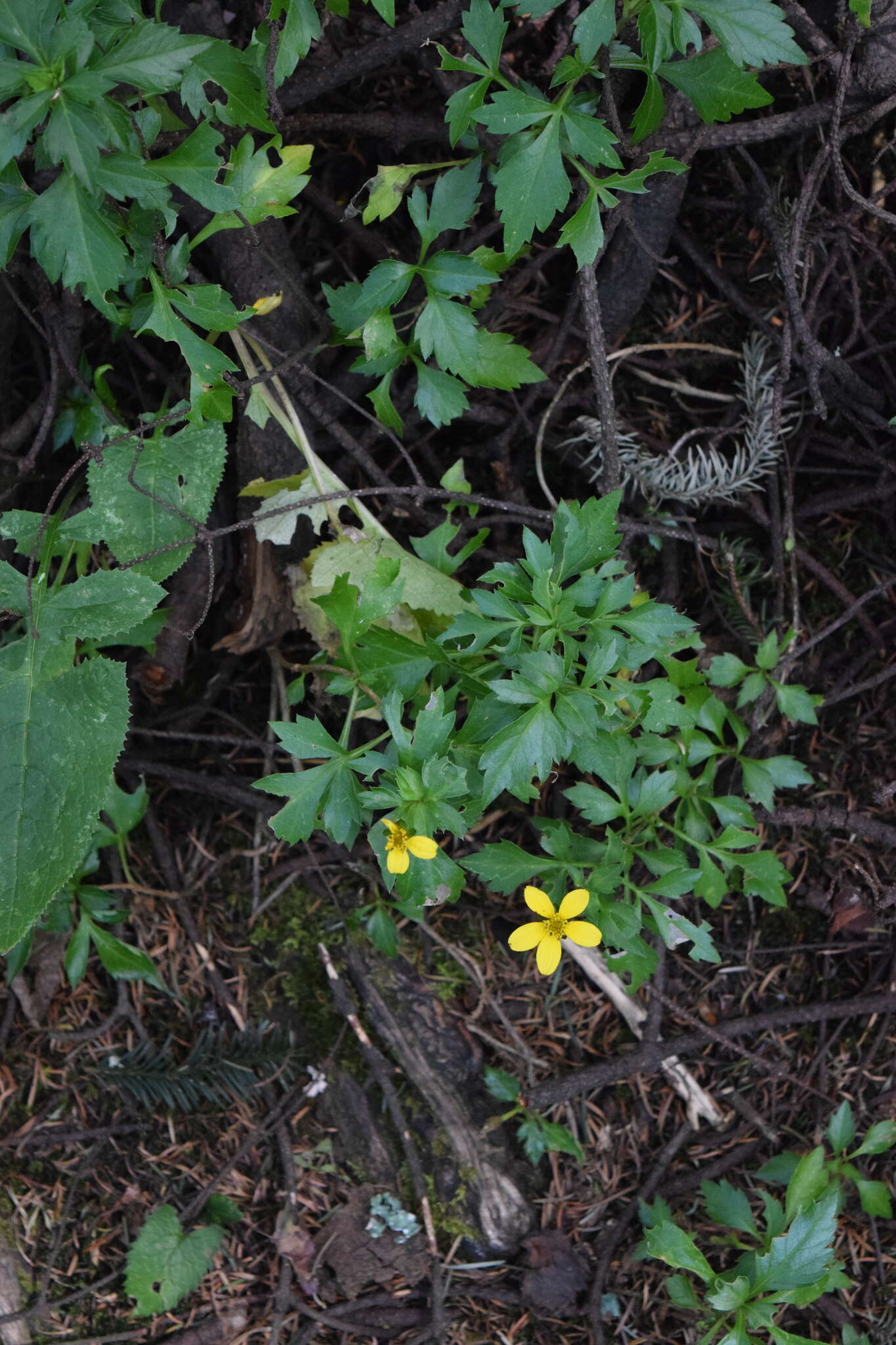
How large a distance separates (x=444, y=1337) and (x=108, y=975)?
139 centimetres

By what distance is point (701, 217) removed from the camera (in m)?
2.80

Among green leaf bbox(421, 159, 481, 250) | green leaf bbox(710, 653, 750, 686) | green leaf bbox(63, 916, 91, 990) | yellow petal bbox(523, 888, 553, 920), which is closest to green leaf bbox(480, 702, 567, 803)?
yellow petal bbox(523, 888, 553, 920)

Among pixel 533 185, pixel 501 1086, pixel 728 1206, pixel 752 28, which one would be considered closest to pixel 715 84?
pixel 752 28

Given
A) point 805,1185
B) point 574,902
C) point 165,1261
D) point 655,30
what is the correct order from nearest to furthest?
point 655,30, point 574,902, point 805,1185, point 165,1261

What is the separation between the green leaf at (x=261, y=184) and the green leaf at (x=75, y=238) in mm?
296

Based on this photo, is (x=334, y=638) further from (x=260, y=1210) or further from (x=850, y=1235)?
(x=850, y=1235)

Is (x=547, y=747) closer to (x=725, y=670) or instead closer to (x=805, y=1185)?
(x=725, y=670)

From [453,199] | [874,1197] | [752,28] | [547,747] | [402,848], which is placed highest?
[752,28]

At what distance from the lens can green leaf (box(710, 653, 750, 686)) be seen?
8.41 feet

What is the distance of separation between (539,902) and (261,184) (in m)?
1.76

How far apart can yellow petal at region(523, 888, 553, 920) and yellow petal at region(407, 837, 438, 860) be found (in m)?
0.31

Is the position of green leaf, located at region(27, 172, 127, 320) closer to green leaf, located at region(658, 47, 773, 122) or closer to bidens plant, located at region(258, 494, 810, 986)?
bidens plant, located at region(258, 494, 810, 986)

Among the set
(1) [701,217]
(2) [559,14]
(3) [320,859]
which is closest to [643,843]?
(3) [320,859]

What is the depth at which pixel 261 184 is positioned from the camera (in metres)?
2.19
